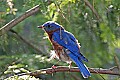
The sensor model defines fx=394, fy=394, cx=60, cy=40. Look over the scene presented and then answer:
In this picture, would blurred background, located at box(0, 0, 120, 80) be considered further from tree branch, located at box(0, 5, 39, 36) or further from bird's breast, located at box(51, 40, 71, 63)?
bird's breast, located at box(51, 40, 71, 63)

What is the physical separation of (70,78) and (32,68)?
0.44 meters

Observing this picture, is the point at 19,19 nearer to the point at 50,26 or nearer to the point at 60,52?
the point at 50,26

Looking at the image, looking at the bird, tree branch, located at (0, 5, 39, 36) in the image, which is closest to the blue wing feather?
the bird

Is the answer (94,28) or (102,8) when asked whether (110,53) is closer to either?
(94,28)

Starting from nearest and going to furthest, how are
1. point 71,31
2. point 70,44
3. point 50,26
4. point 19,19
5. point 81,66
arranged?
point 81,66 < point 70,44 < point 50,26 < point 71,31 < point 19,19

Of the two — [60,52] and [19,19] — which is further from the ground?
[19,19]

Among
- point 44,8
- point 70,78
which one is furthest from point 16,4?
point 44,8

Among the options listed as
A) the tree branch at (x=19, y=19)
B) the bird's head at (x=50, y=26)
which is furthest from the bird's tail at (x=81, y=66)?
the tree branch at (x=19, y=19)

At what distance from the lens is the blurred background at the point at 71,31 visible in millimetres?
2406

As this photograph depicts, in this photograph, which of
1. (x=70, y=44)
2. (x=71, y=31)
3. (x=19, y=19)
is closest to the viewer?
(x=70, y=44)

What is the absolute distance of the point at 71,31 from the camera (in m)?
2.62

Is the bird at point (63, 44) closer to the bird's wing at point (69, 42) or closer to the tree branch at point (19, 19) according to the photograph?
the bird's wing at point (69, 42)

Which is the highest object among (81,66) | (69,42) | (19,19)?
(19,19)

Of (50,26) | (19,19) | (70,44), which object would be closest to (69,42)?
(70,44)
